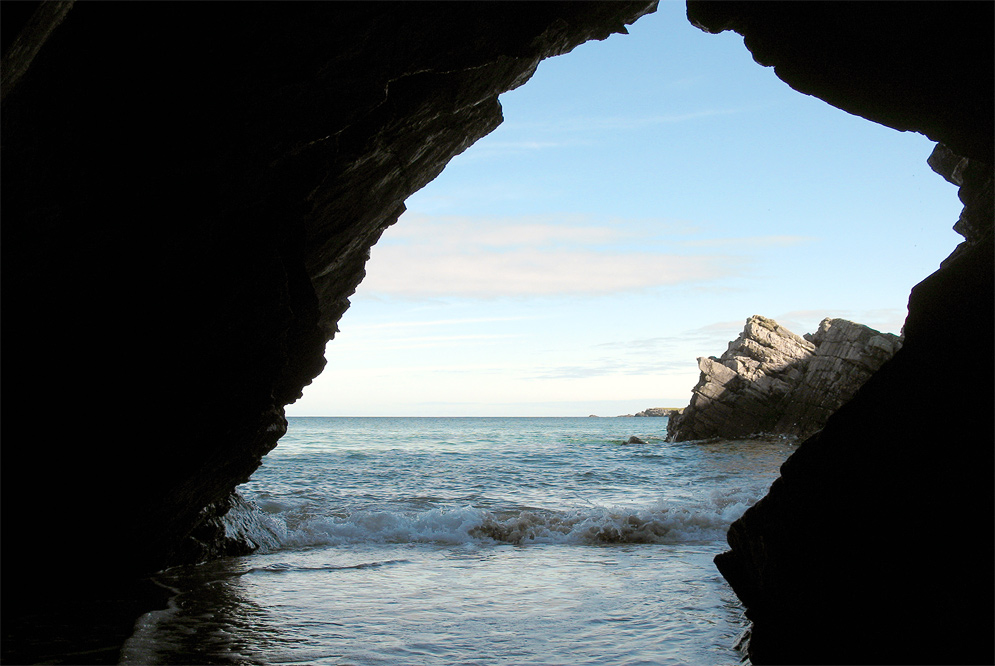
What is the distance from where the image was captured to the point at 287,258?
616 centimetres

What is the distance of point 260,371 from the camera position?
21.4ft

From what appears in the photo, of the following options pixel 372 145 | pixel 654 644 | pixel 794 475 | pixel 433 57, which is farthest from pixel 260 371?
pixel 794 475

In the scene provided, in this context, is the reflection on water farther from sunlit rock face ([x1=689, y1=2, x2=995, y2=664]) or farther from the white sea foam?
the white sea foam

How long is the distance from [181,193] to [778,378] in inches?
1546

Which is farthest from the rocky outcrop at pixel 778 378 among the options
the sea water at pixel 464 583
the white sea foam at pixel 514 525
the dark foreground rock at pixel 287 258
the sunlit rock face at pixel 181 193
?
the sunlit rock face at pixel 181 193

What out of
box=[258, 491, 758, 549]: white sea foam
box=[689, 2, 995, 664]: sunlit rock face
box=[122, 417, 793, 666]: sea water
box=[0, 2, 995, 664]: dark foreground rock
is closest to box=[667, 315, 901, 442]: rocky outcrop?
box=[122, 417, 793, 666]: sea water

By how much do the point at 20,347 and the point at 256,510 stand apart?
26.2 feet

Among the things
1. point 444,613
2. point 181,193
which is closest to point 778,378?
point 444,613

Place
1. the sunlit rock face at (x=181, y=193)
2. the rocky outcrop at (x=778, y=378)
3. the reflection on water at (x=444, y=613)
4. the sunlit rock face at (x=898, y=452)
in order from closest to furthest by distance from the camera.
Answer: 1. the sunlit rock face at (x=898, y=452)
2. the sunlit rock face at (x=181, y=193)
3. the reflection on water at (x=444, y=613)
4. the rocky outcrop at (x=778, y=378)

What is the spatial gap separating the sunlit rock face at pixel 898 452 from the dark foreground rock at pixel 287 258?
2 centimetres

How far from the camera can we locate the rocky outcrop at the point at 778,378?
1404 inches

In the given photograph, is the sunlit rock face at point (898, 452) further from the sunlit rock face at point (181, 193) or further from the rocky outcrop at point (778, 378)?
the rocky outcrop at point (778, 378)

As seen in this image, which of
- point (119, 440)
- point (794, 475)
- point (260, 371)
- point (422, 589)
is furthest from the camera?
point (422, 589)

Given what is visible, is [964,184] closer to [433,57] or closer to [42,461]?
[433,57]
